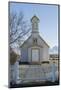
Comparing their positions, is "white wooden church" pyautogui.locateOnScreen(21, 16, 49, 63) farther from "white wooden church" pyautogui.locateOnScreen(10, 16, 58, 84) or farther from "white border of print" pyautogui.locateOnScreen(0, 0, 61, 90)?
"white border of print" pyautogui.locateOnScreen(0, 0, 61, 90)

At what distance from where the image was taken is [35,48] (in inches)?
151

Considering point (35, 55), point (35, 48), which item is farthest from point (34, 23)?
point (35, 55)

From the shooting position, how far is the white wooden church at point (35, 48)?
3.80 metres

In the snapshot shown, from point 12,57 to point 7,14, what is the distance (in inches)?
25.9

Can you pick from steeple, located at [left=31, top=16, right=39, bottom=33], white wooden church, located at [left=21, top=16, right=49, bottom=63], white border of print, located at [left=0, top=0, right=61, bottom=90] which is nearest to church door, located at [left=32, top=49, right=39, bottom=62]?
white wooden church, located at [left=21, top=16, right=49, bottom=63]

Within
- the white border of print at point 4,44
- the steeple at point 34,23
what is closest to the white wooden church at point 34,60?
the steeple at point 34,23

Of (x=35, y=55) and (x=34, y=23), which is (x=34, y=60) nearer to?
(x=35, y=55)

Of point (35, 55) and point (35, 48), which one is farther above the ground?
point (35, 48)

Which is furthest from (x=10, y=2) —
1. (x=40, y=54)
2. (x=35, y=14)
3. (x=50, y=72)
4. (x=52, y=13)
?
(x=50, y=72)

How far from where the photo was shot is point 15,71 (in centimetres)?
378

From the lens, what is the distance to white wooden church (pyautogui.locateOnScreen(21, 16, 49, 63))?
380 centimetres

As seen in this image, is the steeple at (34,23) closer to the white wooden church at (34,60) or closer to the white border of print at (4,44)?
the white wooden church at (34,60)

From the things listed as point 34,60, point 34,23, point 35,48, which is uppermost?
point 34,23

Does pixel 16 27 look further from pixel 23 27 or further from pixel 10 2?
pixel 10 2
